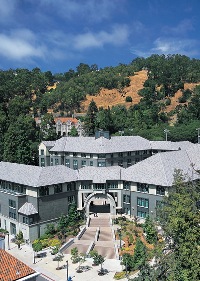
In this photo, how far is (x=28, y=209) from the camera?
4741 cm

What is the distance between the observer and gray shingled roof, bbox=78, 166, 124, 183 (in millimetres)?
53188

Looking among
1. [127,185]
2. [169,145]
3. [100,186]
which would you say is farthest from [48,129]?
[127,185]

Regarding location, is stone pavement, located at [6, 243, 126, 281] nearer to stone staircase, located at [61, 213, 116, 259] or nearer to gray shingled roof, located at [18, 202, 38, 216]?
stone staircase, located at [61, 213, 116, 259]

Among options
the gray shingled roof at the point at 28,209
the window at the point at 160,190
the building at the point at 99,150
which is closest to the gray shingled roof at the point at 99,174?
the window at the point at 160,190

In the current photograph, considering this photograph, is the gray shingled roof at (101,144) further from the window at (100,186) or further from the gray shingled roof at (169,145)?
the window at (100,186)

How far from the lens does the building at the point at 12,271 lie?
22.9 m

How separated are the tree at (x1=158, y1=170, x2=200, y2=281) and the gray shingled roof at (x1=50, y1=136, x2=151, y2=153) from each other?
3573 centimetres

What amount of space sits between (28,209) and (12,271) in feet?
79.9

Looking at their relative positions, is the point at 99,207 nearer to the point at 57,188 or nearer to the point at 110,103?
the point at 57,188

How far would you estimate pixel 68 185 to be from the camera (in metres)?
52.1

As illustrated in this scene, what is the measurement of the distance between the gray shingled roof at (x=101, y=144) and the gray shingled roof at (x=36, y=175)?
15519 mm

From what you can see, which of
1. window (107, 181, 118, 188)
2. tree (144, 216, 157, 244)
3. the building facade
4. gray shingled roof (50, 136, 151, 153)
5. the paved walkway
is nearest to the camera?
the paved walkway

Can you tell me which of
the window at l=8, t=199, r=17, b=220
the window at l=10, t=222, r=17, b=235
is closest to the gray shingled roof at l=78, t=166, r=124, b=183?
the window at l=8, t=199, r=17, b=220

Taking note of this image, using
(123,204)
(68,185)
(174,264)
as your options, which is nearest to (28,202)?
(68,185)
